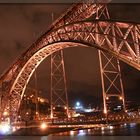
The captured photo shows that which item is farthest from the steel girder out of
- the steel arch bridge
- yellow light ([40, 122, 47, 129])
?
yellow light ([40, 122, 47, 129])

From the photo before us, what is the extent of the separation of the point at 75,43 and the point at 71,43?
104 centimetres

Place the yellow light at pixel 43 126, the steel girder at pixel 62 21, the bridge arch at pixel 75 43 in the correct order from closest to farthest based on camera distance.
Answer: the bridge arch at pixel 75 43
the steel girder at pixel 62 21
the yellow light at pixel 43 126

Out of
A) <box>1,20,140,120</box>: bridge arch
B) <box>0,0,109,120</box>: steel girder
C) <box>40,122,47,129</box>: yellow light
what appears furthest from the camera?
<box>40,122,47,129</box>: yellow light

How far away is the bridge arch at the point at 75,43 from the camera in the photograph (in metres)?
22.4

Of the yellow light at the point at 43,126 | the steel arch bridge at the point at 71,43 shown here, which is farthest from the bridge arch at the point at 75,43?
the yellow light at the point at 43,126

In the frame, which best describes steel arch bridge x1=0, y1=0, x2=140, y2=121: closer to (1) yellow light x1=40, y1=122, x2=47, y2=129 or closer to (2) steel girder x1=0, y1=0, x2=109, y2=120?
(2) steel girder x1=0, y1=0, x2=109, y2=120

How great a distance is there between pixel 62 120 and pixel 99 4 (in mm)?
11495

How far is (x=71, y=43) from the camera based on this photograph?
3034cm

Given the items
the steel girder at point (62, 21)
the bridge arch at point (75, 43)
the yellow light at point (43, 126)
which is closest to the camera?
the bridge arch at point (75, 43)

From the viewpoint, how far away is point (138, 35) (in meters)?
21.4

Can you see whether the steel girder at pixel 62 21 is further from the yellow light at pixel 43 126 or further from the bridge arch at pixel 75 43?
the yellow light at pixel 43 126

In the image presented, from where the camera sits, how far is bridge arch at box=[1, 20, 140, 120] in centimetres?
2236

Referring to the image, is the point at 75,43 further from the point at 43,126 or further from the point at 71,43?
the point at 43,126

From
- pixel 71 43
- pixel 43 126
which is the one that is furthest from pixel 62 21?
pixel 43 126
